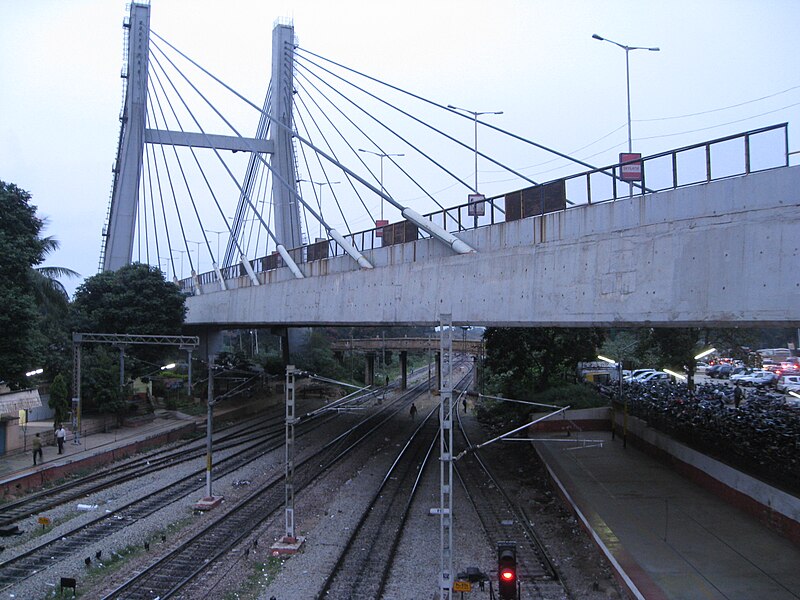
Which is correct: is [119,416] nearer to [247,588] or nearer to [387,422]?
[387,422]

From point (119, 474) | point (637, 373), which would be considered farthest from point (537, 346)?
point (119, 474)

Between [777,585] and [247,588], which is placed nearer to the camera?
[777,585]

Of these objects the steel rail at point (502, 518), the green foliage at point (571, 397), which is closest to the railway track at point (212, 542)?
the steel rail at point (502, 518)

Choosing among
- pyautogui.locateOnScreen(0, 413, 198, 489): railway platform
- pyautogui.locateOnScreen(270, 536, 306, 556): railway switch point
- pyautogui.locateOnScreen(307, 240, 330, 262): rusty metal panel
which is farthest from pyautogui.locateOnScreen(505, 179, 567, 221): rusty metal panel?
pyautogui.locateOnScreen(0, 413, 198, 489): railway platform

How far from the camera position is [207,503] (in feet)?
59.1

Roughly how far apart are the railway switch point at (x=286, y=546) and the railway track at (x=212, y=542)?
105 centimetres

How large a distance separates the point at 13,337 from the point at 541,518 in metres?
20.7

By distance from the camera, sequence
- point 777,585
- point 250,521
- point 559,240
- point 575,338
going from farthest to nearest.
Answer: point 575,338 < point 250,521 < point 559,240 < point 777,585

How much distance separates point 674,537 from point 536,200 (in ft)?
26.5

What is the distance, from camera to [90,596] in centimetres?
1207

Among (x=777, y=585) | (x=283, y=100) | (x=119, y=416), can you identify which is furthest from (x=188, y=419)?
(x=777, y=585)

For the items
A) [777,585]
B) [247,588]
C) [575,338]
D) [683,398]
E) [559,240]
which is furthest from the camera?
[575,338]

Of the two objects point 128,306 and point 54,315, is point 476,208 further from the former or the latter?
point 54,315

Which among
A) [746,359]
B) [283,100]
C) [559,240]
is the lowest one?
[746,359]
